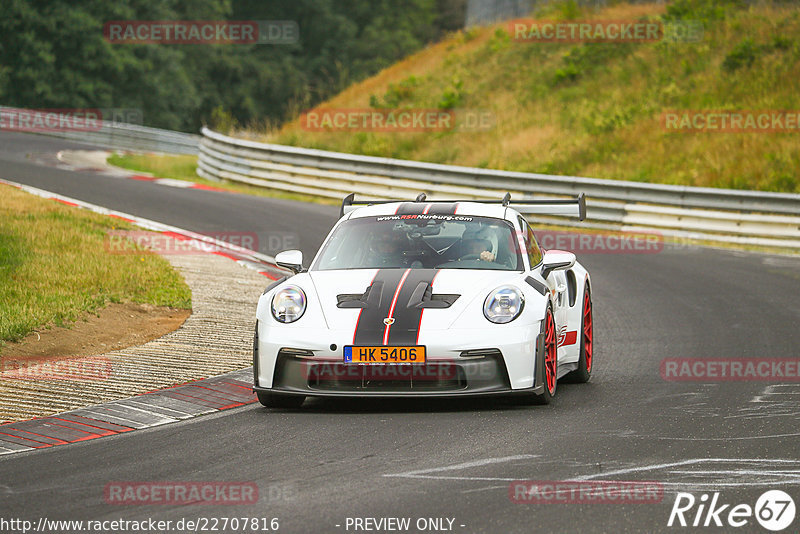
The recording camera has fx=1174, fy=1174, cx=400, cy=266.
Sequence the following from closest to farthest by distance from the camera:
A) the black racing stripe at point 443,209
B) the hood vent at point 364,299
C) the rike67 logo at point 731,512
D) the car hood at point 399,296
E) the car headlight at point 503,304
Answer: the rike67 logo at point 731,512, the car hood at point 399,296, the car headlight at point 503,304, the hood vent at point 364,299, the black racing stripe at point 443,209

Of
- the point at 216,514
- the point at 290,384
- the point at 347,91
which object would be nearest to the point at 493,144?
the point at 347,91

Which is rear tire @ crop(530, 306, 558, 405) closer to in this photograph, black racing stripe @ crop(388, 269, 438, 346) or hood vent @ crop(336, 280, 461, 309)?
hood vent @ crop(336, 280, 461, 309)

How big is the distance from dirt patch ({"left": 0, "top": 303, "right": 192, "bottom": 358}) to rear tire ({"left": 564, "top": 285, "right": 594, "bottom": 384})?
12.7 feet

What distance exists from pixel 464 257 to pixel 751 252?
1117 cm

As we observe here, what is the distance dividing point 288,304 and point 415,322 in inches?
37.4

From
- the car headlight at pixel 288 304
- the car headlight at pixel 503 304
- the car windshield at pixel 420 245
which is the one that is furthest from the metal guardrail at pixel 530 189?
the car headlight at pixel 288 304

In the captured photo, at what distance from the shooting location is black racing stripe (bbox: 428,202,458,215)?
9.25m

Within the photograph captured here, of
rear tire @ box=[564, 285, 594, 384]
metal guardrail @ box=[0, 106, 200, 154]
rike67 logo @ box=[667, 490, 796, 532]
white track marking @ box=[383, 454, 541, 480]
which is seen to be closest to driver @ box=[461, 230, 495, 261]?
rear tire @ box=[564, 285, 594, 384]

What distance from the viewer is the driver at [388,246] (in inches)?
348

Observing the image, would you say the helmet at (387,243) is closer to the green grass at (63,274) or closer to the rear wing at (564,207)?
the rear wing at (564,207)

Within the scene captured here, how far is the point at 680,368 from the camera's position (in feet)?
31.8

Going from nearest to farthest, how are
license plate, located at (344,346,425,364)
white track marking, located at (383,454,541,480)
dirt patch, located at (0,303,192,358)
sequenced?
white track marking, located at (383,454,541,480) → license plate, located at (344,346,425,364) → dirt patch, located at (0,303,192,358)

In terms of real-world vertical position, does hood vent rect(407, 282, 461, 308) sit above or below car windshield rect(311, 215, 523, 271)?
below

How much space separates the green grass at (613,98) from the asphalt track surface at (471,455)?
45.1 ft
